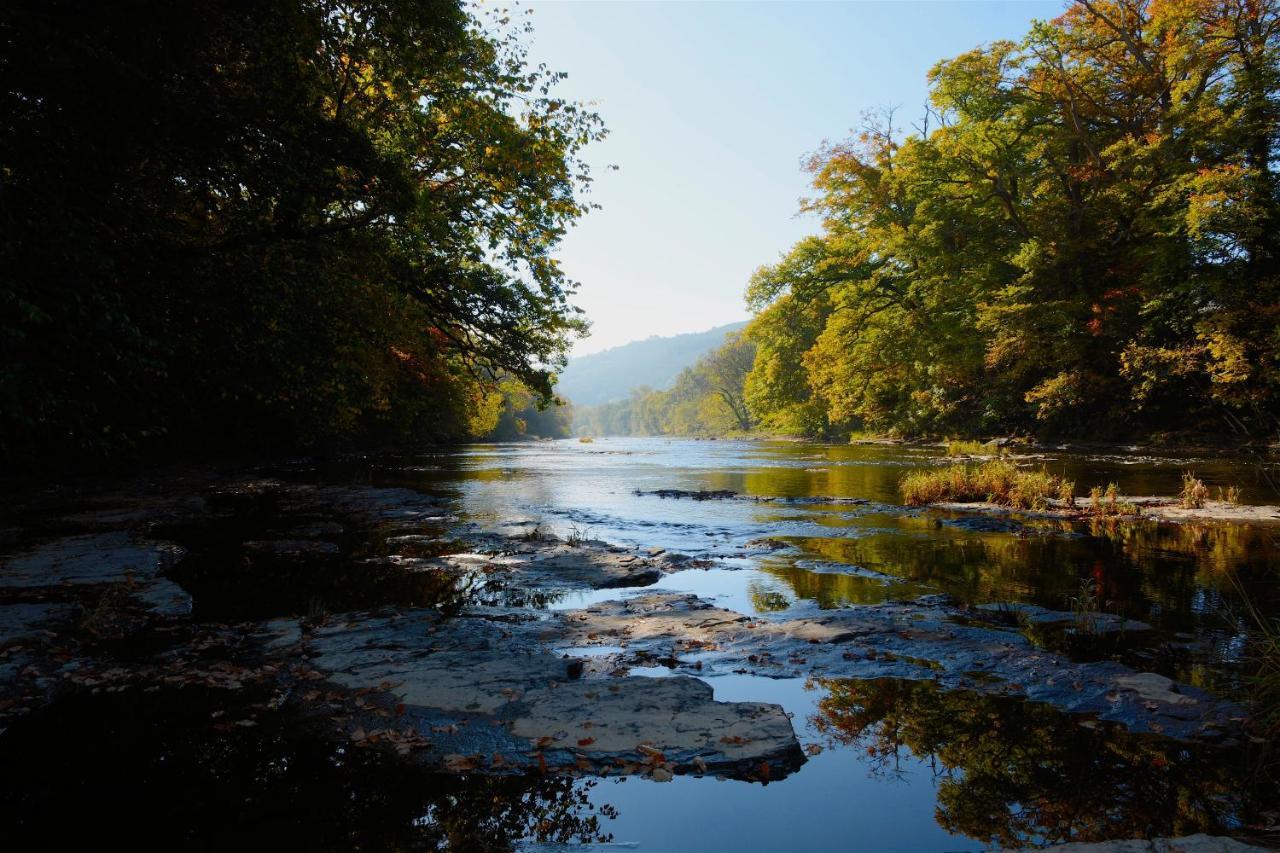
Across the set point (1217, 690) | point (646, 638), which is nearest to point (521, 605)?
point (646, 638)

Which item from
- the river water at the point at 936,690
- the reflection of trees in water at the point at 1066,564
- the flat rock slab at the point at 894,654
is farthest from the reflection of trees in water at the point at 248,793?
the reflection of trees in water at the point at 1066,564

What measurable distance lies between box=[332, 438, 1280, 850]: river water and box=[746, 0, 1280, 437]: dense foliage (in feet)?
39.1

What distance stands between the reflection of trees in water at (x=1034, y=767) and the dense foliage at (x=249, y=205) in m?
8.02

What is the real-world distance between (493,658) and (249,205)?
9990 mm

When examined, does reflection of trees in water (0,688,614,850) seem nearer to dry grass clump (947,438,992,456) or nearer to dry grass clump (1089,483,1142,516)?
dry grass clump (1089,483,1142,516)

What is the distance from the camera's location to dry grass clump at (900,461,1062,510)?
15.9 metres

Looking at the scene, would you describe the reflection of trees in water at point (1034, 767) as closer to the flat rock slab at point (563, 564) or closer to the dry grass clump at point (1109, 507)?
the flat rock slab at point (563, 564)

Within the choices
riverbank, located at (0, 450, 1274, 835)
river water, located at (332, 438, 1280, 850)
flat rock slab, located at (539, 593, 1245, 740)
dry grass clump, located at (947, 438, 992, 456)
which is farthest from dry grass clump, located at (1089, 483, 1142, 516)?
dry grass clump, located at (947, 438, 992, 456)

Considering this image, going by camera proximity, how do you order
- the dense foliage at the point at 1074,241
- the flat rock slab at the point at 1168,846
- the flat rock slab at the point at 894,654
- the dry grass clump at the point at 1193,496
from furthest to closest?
the dense foliage at the point at 1074,241, the dry grass clump at the point at 1193,496, the flat rock slab at the point at 894,654, the flat rock slab at the point at 1168,846

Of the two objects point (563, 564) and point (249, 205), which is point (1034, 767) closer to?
point (563, 564)

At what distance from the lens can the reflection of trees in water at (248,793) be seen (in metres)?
3.52

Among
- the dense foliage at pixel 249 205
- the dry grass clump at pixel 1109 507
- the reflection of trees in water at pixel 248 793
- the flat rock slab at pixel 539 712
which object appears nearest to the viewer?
the reflection of trees in water at pixel 248 793

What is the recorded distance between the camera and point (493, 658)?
6051mm

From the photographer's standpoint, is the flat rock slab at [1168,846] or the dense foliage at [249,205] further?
the dense foliage at [249,205]
